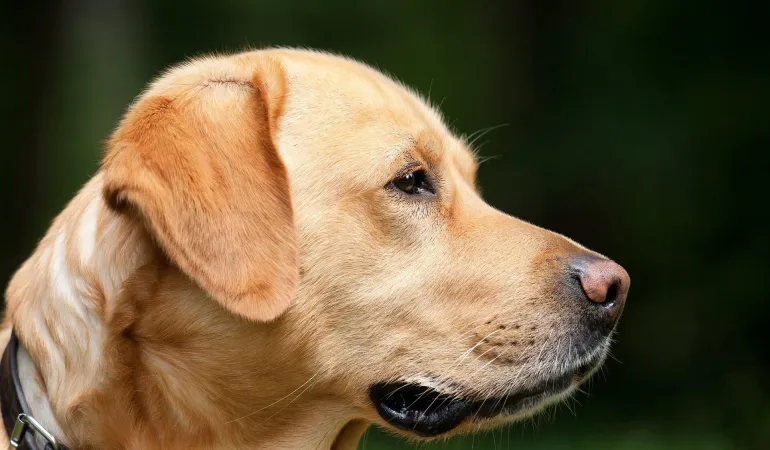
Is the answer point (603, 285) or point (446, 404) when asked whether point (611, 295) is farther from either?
point (446, 404)

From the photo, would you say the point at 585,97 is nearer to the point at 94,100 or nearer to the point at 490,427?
the point at 490,427

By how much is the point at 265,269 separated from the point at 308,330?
30 cm

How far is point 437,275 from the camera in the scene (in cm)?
323

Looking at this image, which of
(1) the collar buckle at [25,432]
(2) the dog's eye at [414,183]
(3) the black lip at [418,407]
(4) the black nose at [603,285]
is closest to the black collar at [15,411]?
(1) the collar buckle at [25,432]

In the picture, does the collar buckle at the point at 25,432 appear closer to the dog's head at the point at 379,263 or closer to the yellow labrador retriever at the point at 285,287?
the yellow labrador retriever at the point at 285,287

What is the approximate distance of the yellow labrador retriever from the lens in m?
2.91

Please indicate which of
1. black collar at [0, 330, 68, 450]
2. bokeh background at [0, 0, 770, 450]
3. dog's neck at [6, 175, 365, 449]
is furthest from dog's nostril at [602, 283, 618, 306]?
bokeh background at [0, 0, 770, 450]

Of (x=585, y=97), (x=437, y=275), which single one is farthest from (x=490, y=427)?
(x=585, y=97)

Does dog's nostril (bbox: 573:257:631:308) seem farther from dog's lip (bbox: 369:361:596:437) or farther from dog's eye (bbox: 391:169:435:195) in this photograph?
dog's eye (bbox: 391:169:435:195)

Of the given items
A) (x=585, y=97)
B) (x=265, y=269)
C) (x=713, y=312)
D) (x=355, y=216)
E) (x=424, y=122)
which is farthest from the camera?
(x=585, y=97)

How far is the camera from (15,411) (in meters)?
2.93

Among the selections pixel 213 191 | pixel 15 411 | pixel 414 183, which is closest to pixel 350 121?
pixel 414 183

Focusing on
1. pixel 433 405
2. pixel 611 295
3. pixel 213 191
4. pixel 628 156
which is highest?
pixel 213 191

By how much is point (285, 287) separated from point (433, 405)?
662mm
